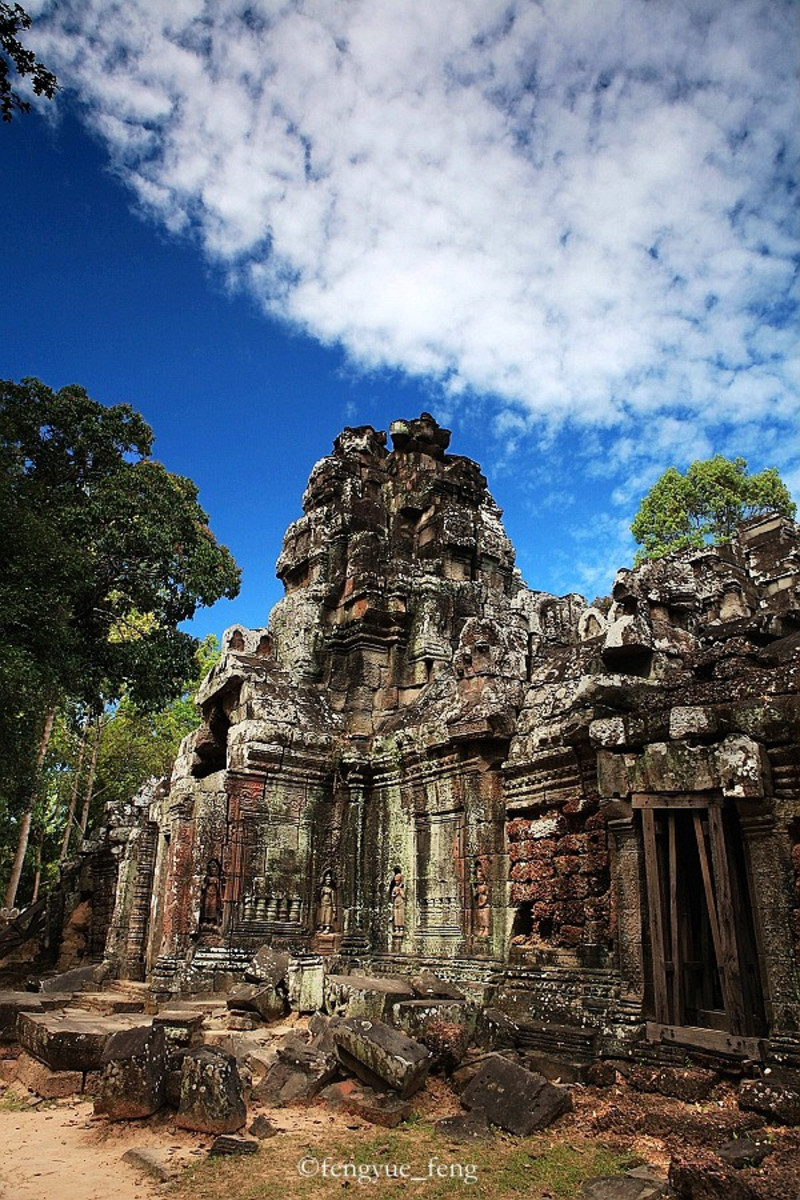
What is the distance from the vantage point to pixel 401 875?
33.3ft

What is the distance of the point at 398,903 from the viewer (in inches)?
396

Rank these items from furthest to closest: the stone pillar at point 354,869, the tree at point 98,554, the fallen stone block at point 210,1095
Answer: the tree at point 98,554 < the stone pillar at point 354,869 < the fallen stone block at point 210,1095

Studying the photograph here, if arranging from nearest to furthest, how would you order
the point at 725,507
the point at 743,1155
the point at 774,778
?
the point at 743,1155
the point at 774,778
the point at 725,507

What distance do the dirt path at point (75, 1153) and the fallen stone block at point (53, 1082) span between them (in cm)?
32

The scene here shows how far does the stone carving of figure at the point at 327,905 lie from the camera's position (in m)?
10.4

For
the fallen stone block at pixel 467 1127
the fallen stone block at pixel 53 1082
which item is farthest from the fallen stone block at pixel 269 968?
the fallen stone block at pixel 467 1127

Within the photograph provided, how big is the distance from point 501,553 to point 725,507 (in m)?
11.4

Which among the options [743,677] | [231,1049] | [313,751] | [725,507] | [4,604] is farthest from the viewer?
[725,507]

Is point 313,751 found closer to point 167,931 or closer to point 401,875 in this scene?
point 401,875

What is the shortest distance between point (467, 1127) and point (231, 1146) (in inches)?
55.5

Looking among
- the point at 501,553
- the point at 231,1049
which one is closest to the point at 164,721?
the point at 501,553

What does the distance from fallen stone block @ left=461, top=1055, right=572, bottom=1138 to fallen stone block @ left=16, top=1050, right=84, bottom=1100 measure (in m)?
3.21

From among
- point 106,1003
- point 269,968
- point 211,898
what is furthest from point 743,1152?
point 106,1003

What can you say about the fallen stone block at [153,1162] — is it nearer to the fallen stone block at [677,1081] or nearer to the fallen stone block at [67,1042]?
the fallen stone block at [67,1042]
